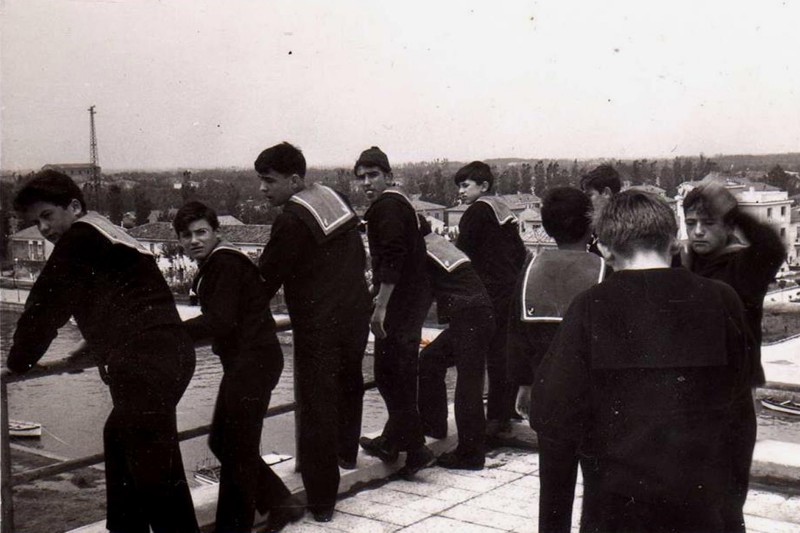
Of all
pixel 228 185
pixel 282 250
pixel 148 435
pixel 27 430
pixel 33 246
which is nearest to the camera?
pixel 148 435

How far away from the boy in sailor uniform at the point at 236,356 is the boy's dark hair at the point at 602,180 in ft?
5.74

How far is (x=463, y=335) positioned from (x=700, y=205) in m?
1.52

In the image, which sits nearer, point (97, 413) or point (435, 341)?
point (435, 341)

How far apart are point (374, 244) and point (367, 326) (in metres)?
0.39

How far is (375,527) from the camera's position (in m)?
3.61

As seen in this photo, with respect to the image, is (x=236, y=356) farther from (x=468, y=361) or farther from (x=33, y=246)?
(x=33, y=246)

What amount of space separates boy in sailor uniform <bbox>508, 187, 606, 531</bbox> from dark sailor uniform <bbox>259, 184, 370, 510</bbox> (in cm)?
88

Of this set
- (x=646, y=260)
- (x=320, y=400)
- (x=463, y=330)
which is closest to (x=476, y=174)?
(x=463, y=330)

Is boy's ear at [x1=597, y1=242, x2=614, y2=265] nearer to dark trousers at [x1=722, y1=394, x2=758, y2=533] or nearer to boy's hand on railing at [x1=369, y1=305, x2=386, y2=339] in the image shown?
dark trousers at [x1=722, y1=394, x2=758, y2=533]

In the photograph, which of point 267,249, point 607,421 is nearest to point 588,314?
point 607,421

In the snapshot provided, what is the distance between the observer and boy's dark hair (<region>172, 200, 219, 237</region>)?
133 inches

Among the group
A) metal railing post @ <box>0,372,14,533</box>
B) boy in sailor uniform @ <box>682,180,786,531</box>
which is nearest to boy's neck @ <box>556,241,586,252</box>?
boy in sailor uniform @ <box>682,180,786,531</box>

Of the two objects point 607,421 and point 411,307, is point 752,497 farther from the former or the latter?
point 607,421

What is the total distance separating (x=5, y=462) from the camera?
3.02 m
